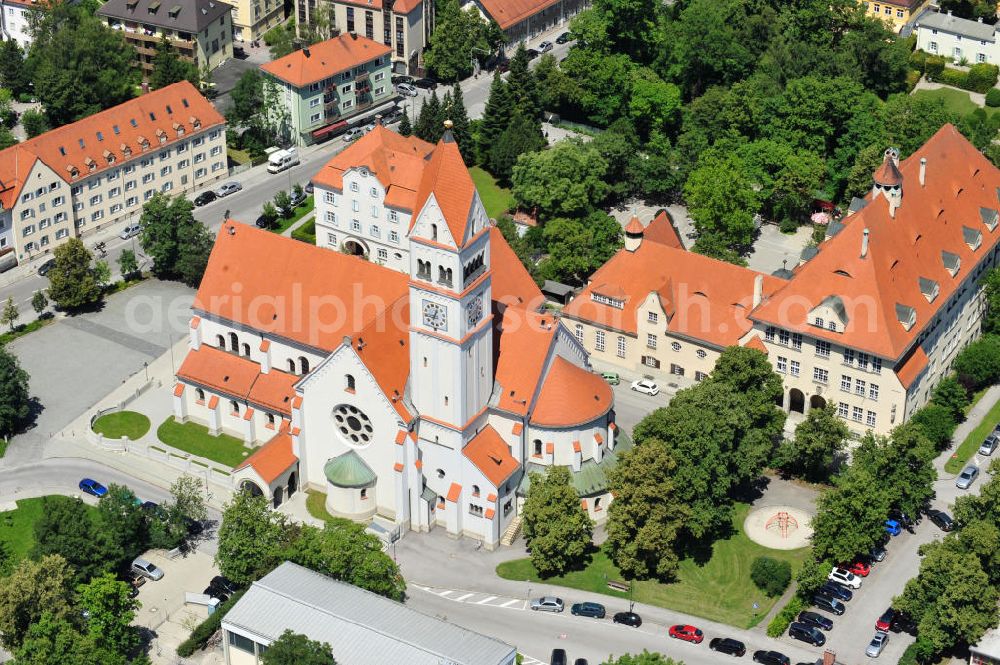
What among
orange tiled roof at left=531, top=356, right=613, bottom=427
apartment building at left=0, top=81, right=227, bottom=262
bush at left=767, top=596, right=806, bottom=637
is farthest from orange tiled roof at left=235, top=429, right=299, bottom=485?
apartment building at left=0, top=81, right=227, bottom=262

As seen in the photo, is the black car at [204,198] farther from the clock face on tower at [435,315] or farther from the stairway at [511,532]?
the stairway at [511,532]

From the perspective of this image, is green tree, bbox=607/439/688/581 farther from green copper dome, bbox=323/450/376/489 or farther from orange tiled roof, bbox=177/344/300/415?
orange tiled roof, bbox=177/344/300/415

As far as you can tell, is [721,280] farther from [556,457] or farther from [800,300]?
[556,457]

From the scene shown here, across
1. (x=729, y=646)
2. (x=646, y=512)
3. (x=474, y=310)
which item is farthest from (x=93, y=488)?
(x=729, y=646)

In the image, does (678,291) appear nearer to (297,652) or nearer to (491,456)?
(491,456)

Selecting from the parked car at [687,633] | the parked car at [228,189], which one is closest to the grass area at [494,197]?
the parked car at [228,189]
